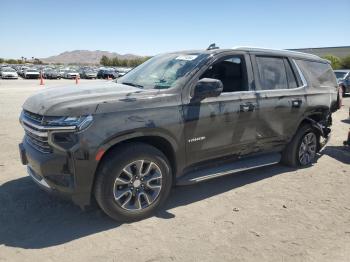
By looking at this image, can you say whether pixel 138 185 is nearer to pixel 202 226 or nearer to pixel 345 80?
pixel 202 226

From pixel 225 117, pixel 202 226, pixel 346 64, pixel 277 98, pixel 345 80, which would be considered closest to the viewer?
pixel 202 226

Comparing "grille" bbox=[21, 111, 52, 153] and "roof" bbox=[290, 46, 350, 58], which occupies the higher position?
"roof" bbox=[290, 46, 350, 58]

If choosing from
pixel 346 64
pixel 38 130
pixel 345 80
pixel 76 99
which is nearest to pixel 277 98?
pixel 76 99

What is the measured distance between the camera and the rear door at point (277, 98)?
502cm

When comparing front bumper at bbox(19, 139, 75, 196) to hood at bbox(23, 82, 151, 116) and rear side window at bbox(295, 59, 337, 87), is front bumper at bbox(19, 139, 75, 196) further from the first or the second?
rear side window at bbox(295, 59, 337, 87)

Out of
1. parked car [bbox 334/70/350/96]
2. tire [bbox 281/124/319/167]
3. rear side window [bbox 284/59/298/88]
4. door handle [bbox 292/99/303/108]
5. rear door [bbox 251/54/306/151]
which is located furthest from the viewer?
parked car [bbox 334/70/350/96]

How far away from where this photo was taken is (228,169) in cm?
471

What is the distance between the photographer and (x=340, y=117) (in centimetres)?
1239

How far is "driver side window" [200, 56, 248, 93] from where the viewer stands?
15.3 ft

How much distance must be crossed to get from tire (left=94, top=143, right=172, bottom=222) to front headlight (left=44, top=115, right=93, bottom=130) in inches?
18.8

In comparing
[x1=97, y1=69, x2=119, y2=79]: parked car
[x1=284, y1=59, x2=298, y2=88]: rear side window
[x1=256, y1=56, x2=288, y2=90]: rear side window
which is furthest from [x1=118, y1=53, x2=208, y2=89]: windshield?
[x1=97, y1=69, x2=119, y2=79]: parked car

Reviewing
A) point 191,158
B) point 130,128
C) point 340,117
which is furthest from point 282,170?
point 340,117

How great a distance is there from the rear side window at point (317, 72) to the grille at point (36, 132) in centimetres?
420

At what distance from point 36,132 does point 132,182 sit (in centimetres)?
115
